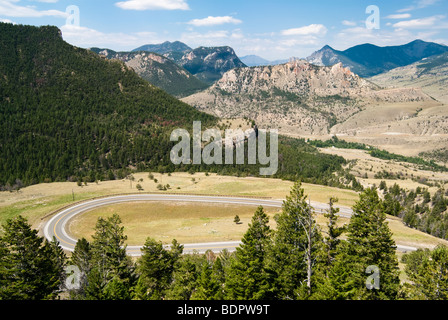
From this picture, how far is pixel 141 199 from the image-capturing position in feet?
266

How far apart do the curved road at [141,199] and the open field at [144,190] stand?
14.8 ft

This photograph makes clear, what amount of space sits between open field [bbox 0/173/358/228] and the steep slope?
59.9 ft

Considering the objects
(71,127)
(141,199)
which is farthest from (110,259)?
(71,127)

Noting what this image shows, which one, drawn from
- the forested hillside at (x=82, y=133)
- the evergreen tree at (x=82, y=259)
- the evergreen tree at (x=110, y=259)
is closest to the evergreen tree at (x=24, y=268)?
the evergreen tree at (x=110, y=259)

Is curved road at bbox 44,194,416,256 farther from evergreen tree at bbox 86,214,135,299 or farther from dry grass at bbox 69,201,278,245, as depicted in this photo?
evergreen tree at bbox 86,214,135,299

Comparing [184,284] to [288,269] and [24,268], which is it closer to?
[288,269]

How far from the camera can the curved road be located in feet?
169

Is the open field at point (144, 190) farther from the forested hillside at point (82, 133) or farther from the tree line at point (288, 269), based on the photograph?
the tree line at point (288, 269)

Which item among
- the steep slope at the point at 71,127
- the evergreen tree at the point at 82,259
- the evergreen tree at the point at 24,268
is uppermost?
the steep slope at the point at 71,127

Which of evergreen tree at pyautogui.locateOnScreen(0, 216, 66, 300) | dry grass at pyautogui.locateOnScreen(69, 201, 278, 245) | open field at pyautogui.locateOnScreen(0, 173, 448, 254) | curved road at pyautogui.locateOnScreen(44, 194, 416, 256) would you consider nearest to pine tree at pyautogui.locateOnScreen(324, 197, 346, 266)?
curved road at pyautogui.locateOnScreen(44, 194, 416, 256)

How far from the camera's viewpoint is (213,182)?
110m

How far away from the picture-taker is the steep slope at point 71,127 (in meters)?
136
